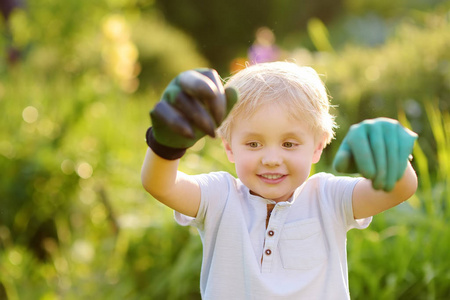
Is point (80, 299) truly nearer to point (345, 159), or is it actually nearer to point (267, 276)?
point (267, 276)

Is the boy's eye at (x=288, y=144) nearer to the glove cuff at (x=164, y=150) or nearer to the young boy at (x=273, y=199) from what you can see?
the young boy at (x=273, y=199)

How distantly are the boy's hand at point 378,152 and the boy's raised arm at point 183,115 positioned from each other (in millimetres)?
298

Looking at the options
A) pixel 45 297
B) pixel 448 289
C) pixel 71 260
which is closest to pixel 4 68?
pixel 71 260

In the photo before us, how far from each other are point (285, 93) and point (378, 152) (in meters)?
0.42

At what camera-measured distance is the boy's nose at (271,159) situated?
170 centimetres

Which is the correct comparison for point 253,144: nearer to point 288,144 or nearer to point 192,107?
Result: point 288,144

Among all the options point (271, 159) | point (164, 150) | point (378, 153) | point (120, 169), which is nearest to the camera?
point (378, 153)

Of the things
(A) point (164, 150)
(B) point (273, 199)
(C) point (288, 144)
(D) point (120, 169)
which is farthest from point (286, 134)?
(D) point (120, 169)

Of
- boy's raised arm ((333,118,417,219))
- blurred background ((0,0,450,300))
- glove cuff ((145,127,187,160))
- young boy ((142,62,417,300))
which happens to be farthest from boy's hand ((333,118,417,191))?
blurred background ((0,0,450,300))

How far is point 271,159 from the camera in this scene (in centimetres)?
170

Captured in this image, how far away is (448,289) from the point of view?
3.04m

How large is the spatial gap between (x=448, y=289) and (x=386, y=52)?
3.10 m

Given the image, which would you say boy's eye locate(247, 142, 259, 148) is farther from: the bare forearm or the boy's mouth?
the bare forearm

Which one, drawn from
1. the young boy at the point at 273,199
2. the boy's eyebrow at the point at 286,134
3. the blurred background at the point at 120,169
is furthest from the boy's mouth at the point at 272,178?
the blurred background at the point at 120,169
